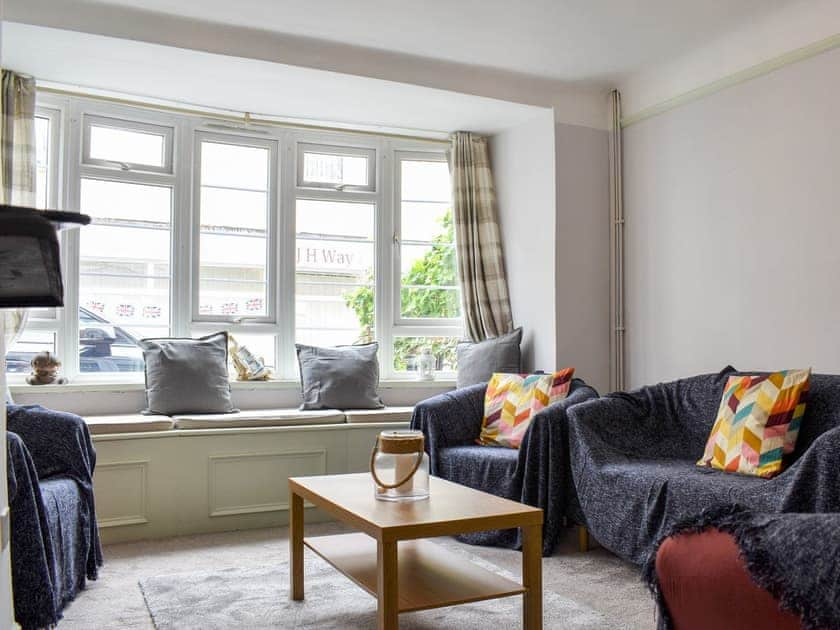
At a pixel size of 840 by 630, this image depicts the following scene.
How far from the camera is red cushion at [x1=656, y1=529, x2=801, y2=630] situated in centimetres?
136

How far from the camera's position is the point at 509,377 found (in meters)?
4.55

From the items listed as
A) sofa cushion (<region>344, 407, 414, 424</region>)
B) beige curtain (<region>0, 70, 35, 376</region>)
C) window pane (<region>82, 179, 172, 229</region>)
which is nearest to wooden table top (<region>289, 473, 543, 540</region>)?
sofa cushion (<region>344, 407, 414, 424</region>)

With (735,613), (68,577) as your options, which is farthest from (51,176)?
(735,613)

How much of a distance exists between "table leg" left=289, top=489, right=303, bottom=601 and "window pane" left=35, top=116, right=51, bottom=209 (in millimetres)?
2467

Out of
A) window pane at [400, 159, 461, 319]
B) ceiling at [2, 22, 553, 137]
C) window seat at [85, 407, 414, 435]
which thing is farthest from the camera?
window pane at [400, 159, 461, 319]

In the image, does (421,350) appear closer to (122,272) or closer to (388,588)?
(122,272)

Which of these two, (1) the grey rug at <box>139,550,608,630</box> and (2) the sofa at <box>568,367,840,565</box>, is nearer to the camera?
(2) the sofa at <box>568,367,840,565</box>

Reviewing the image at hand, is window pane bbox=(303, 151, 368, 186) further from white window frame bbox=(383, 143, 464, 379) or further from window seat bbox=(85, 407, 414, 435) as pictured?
window seat bbox=(85, 407, 414, 435)

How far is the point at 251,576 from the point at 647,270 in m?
2.83

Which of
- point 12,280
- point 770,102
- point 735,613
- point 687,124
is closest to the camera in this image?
point 12,280

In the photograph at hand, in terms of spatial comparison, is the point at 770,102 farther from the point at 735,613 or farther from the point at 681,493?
the point at 735,613

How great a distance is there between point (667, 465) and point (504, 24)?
7.45ft

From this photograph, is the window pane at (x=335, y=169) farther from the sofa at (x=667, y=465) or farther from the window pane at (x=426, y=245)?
the sofa at (x=667, y=465)

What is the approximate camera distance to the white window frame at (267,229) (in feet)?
16.2
